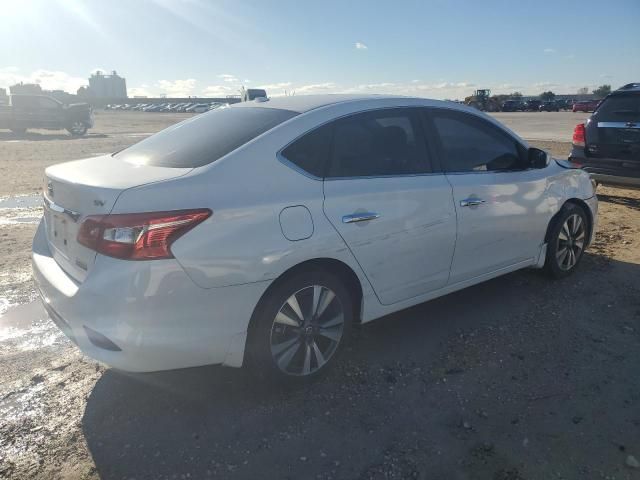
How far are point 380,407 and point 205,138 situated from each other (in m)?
1.92

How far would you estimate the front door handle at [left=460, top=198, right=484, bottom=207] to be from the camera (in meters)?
3.60

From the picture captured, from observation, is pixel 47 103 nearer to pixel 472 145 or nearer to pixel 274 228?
pixel 472 145

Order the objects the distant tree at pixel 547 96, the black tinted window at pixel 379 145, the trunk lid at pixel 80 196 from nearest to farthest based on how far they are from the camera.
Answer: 1. the trunk lid at pixel 80 196
2. the black tinted window at pixel 379 145
3. the distant tree at pixel 547 96

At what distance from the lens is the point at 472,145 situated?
12.7 feet

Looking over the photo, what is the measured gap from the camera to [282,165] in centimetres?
285

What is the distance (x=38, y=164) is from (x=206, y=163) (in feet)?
39.2

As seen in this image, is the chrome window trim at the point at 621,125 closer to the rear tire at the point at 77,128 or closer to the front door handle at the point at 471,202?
the front door handle at the point at 471,202

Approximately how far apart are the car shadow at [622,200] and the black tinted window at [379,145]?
5987mm

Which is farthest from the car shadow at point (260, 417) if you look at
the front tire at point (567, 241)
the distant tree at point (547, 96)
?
the distant tree at point (547, 96)

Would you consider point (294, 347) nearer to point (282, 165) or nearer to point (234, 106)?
point (282, 165)

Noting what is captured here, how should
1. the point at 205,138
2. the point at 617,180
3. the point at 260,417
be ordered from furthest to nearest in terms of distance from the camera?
the point at 617,180 < the point at 205,138 < the point at 260,417

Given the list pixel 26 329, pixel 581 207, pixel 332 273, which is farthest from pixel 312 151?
pixel 581 207

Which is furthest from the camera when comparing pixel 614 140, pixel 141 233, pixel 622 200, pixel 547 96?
pixel 547 96

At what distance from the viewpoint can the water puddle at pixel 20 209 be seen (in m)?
7.00
